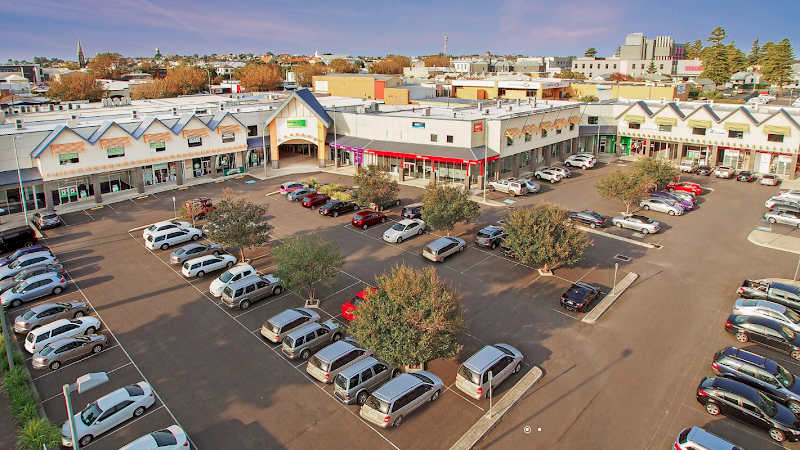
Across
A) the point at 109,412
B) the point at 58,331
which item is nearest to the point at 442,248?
the point at 109,412

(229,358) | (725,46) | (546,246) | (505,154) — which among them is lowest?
(229,358)

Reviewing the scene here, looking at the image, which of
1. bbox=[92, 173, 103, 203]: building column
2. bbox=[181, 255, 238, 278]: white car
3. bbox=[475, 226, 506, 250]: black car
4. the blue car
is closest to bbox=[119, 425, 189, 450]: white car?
bbox=[181, 255, 238, 278]: white car

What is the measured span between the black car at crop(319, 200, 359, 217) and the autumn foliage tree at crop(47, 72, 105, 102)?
2999 inches

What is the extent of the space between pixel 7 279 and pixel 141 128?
2050 centimetres

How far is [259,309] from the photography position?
26.4 metres

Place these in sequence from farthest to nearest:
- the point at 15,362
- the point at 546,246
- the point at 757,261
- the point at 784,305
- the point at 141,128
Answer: the point at 141,128
the point at 757,261
the point at 546,246
the point at 784,305
the point at 15,362

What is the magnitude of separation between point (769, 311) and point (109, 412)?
93.9 feet

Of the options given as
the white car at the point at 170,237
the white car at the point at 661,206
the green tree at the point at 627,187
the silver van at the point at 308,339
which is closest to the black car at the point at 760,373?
the silver van at the point at 308,339

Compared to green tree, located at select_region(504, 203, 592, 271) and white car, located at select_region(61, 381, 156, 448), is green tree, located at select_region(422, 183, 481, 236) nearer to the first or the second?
green tree, located at select_region(504, 203, 592, 271)

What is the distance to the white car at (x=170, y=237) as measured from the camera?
110ft

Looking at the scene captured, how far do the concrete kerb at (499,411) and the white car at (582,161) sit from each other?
39682mm

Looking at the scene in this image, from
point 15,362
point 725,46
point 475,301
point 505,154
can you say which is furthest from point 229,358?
point 725,46

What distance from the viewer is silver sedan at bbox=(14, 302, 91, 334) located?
24.5m

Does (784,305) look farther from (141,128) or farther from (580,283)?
(141,128)
